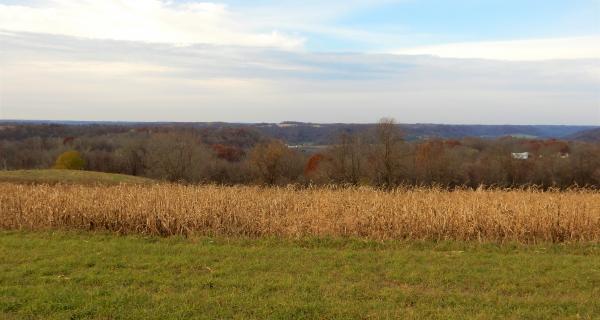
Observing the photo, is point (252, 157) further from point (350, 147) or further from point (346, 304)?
point (346, 304)

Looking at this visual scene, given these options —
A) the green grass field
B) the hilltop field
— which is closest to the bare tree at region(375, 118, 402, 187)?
the green grass field

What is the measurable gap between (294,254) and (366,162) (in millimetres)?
35571

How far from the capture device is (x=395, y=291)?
6473 millimetres

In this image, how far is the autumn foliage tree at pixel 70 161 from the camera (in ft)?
210

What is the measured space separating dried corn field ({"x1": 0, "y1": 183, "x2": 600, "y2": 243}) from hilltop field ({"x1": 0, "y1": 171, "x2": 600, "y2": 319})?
37 millimetres

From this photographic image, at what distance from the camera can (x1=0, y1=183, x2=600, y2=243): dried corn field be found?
10945 mm

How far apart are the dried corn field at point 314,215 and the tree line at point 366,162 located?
26324 millimetres

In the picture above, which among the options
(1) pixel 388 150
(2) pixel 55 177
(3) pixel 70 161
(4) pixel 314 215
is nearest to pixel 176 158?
(3) pixel 70 161

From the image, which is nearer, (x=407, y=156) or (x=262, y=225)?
(x=262, y=225)

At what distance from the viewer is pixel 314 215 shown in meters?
11.8

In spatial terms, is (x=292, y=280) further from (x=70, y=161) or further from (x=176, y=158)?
(x=70, y=161)

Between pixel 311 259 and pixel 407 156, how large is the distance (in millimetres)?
35910

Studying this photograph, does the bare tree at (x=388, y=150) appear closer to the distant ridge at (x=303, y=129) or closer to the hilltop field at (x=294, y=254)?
→ the distant ridge at (x=303, y=129)

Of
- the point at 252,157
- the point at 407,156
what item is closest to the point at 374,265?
the point at 407,156
